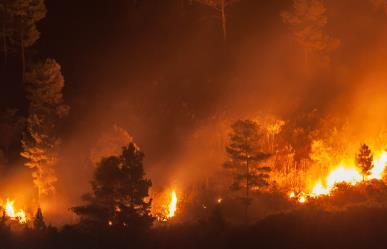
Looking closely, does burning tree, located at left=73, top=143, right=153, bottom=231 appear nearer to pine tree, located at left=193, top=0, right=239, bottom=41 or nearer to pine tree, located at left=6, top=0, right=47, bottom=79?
pine tree, located at left=6, top=0, right=47, bottom=79

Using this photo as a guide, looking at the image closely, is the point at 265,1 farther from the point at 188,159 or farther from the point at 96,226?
the point at 96,226

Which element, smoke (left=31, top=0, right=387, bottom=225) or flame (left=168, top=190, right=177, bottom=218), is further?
smoke (left=31, top=0, right=387, bottom=225)

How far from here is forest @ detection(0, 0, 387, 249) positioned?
19.8 m

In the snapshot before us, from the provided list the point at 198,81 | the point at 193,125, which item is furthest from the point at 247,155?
the point at 198,81

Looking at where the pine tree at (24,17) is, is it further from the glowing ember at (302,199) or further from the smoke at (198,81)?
the glowing ember at (302,199)

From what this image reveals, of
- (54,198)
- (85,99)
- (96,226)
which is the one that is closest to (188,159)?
(54,198)

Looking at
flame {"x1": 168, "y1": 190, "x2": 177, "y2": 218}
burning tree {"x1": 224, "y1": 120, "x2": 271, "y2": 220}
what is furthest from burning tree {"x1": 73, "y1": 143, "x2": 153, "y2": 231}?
flame {"x1": 168, "y1": 190, "x2": 177, "y2": 218}

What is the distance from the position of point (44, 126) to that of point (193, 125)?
878 centimetres

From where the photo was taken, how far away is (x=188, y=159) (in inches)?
1278

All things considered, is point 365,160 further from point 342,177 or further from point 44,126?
point 44,126

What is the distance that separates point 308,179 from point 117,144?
920 centimetres

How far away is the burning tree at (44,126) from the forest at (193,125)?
82 mm

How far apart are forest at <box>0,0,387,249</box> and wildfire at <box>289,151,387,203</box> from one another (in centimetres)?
9

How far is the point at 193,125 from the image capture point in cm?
3481
